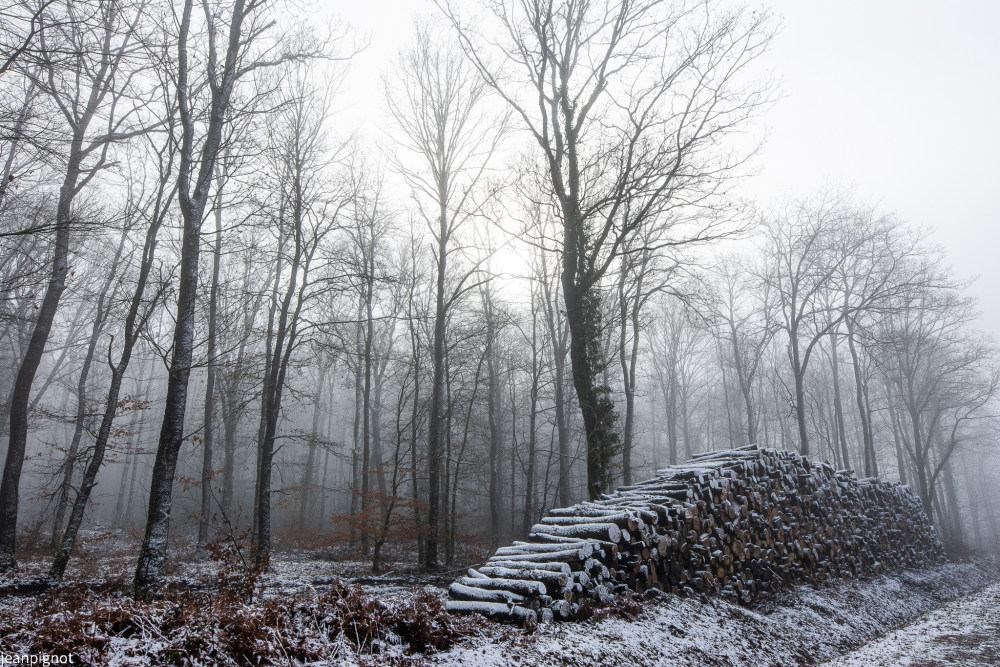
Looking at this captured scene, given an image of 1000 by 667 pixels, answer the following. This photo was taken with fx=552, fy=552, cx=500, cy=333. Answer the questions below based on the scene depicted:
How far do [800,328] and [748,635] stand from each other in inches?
758

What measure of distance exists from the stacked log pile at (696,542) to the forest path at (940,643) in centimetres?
149

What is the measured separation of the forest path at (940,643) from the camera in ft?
19.6

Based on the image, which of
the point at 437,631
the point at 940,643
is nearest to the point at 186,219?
the point at 437,631

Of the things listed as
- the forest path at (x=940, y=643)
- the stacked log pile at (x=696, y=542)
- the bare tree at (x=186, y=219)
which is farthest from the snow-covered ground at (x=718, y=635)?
the bare tree at (x=186, y=219)

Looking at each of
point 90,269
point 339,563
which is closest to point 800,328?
point 339,563

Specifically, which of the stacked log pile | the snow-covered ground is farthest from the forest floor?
the stacked log pile

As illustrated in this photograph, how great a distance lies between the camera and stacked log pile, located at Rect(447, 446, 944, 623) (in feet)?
17.3

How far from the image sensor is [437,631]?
4.07 m

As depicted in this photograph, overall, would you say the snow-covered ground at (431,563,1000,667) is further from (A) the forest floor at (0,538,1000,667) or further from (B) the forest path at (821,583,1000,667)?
(B) the forest path at (821,583,1000,667)

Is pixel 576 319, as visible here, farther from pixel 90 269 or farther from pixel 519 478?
pixel 519 478

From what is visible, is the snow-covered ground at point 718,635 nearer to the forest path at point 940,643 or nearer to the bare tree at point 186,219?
the forest path at point 940,643

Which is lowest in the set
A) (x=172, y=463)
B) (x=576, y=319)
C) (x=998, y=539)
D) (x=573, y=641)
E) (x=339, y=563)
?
(x=998, y=539)

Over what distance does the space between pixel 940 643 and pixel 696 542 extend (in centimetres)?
321

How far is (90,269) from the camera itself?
2083 cm
